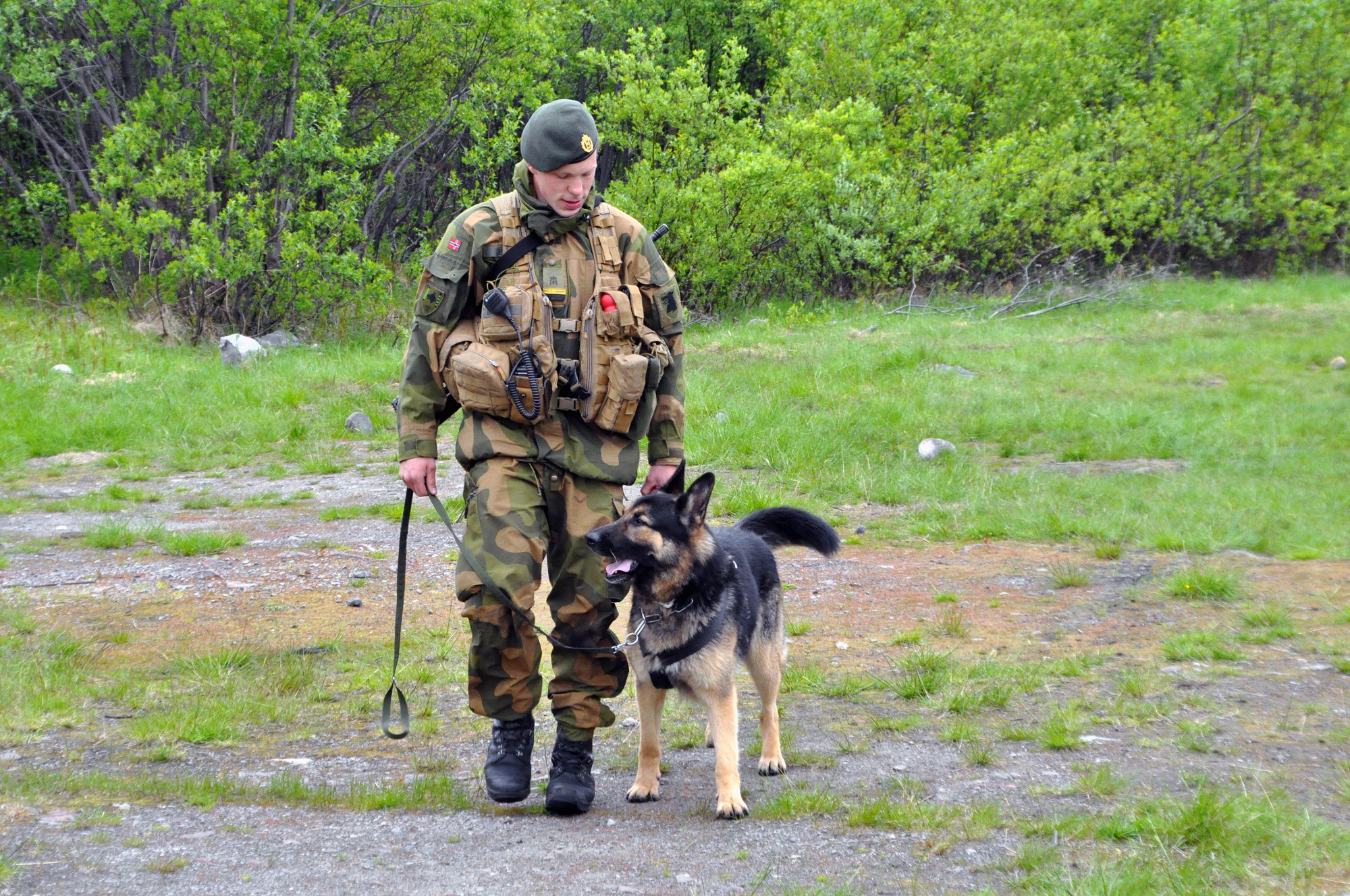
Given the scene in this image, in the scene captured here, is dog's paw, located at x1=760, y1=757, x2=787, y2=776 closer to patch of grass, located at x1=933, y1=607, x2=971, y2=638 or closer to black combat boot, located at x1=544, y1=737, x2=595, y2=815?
black combat boot, located at x1=544, y1=737, x2=595, y2=815

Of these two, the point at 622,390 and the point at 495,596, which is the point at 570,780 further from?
Result: the point at 622,390

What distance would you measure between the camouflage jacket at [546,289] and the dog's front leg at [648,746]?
2.37ft

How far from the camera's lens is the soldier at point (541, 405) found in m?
3.84

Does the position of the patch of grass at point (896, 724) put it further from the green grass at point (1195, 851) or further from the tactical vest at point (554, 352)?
the tactical vest at point (554, 352)

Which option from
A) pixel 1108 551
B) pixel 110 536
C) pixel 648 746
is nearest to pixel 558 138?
pixel 648 746

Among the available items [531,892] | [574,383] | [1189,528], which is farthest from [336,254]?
[531,892]

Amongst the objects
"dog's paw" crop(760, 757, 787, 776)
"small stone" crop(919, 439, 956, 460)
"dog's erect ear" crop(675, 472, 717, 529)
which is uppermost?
"dog's erect ear" crop(675, 472, 717, 529)

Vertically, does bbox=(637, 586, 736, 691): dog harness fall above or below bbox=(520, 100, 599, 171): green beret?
below

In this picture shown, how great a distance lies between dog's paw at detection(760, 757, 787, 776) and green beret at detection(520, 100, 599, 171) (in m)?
2.21

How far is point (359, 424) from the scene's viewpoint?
1095 cm

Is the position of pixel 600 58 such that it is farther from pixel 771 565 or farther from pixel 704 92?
pixel 771 565

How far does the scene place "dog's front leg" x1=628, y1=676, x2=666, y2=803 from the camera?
13.1ft

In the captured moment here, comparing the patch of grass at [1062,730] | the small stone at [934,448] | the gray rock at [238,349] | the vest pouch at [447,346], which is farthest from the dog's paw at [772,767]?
the gray rock at [238,349]

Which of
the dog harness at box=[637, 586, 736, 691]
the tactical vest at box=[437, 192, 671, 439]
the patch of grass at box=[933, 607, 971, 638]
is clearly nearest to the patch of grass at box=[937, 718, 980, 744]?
the dog harness at box=[637, 586, 736, 691]
